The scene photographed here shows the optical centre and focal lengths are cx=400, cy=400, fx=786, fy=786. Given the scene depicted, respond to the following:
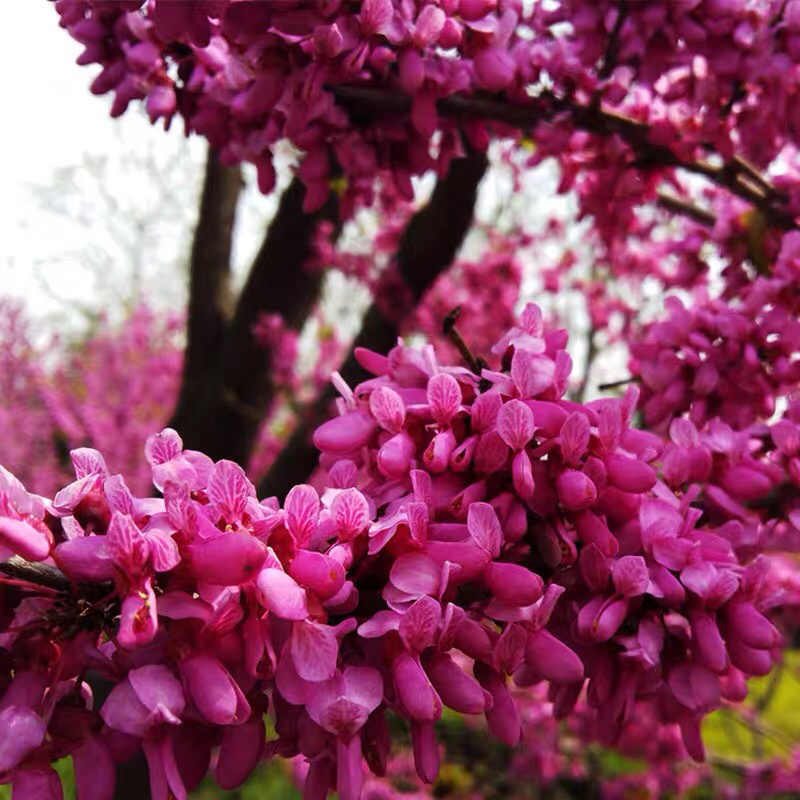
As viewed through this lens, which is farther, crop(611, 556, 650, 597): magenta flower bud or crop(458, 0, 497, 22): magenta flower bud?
crop(458, 0, 497, 22): magenta flower bud

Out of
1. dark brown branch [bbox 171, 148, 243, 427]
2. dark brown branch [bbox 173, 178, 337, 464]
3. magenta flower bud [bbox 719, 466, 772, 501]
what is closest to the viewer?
magenta flower bud [bbox 719, 466, 772, 501]

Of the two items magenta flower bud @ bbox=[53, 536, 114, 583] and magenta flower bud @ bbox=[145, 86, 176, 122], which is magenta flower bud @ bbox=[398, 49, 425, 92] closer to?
magenta flower bud @ bbox=[145, 86, 176, 122]

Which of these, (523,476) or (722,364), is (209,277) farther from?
(523,476)

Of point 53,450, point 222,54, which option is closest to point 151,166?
point 53,450

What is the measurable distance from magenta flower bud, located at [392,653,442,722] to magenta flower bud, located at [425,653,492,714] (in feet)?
0.08

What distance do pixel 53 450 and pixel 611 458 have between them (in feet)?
17.0

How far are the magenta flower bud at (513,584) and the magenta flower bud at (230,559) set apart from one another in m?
0.22

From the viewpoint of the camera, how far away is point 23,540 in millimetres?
572

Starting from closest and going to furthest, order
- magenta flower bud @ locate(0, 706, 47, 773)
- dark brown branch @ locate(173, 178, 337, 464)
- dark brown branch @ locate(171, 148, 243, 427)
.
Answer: magenta flower bud @ locate(0, 706, 47, 773)
dark brown branch @ locate(173, 178, 337, 464)
dark brown branch @ locate(171, 148, 243, 427)

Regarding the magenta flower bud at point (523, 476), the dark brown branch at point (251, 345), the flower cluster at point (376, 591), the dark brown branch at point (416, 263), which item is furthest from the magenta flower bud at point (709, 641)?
the dark brown branch at point (251, 345)

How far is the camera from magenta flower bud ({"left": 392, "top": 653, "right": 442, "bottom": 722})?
65cm

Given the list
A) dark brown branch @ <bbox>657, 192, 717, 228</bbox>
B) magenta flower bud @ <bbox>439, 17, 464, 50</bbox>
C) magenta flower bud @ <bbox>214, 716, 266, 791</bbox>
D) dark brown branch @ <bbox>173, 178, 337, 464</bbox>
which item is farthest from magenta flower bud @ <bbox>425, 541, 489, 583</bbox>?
dark brown branch @ <bbox>173, 178, 337, 464</bbox>

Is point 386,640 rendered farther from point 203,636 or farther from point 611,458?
point 611,458

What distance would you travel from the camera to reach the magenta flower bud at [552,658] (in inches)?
29.0
